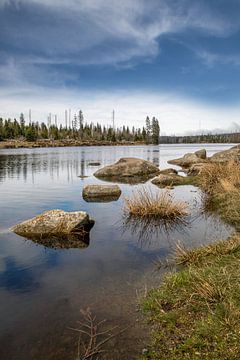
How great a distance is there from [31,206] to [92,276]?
328 inches

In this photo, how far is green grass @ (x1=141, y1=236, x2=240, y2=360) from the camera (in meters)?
3.85

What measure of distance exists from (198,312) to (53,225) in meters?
5.82

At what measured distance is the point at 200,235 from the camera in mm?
Result: 9219

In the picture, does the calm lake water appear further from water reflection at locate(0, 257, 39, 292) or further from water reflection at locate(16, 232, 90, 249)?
water reflection at locate(16, 232, 90, 249)

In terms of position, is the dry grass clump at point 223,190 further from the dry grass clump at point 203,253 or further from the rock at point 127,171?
the rock at point 127,171

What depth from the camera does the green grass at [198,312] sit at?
385cm

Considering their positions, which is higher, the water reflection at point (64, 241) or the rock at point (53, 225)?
the rock at point (53, 225)

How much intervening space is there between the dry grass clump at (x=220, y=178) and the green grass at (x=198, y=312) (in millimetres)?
8609

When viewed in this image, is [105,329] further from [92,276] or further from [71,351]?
[92,276]

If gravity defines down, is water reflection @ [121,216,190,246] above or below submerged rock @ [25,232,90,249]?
above

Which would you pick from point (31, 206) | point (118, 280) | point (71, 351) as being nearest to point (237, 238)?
point (118, 280)

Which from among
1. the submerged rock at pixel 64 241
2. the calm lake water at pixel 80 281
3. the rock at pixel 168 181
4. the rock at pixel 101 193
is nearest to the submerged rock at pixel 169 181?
the rock at pixel 168 181

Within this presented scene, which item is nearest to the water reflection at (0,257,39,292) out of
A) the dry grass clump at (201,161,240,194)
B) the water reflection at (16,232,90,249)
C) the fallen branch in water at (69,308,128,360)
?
the water reflection at (16,232,90,249)

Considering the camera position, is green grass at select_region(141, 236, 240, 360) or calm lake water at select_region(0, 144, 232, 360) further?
calm lake water at select_region(0, 144, 232, 360)
